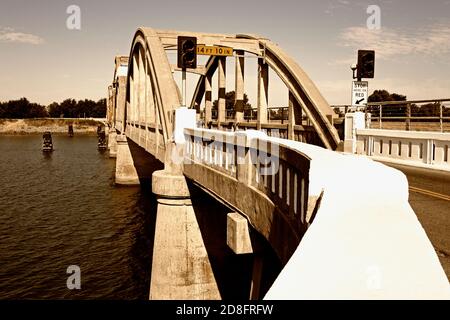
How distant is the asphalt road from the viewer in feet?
18.7

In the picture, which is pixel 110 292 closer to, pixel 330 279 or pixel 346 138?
pixel 346 138

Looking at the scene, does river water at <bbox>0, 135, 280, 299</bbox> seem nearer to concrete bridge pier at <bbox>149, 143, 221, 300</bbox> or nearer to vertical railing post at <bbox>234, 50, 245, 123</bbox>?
concrete bridge pier at <bbox>149, 143, 221, 300</bbox>

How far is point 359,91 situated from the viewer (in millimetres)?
12898

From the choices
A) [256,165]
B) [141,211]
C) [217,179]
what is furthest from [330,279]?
[141,211]

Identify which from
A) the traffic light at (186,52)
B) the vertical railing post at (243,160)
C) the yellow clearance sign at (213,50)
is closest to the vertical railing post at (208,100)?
the yellow clearance sign at (213,50)

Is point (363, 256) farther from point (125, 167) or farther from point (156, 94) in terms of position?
point (125, 167)

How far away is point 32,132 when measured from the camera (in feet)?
553

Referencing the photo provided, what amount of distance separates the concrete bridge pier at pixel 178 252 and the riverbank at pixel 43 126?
525ft

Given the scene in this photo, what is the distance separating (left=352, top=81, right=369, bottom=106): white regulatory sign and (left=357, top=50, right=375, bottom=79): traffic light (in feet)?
1.05

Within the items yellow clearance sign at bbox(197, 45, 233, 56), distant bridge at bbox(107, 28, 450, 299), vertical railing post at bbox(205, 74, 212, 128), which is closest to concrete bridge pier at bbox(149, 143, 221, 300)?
distant bridge at bbox(107, 28, 450, 299)

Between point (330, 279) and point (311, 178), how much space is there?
1.57m

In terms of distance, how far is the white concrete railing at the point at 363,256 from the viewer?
2.50 metres

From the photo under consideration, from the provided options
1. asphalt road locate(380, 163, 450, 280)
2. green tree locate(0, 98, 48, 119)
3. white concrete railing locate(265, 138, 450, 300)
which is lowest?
asphalt road locate(380, 163, 450, 280)

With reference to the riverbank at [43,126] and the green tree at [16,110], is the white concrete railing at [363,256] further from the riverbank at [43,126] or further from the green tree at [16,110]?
the green tree at [16,110]
